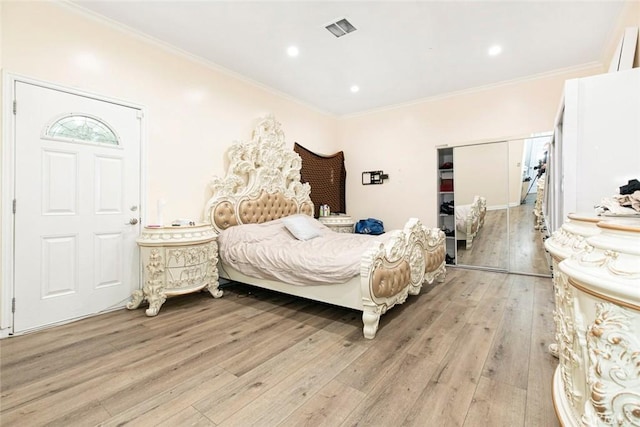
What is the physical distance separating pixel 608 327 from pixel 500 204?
4001mm

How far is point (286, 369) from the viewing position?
180 centimetres

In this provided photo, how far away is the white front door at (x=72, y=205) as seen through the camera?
7.56ft

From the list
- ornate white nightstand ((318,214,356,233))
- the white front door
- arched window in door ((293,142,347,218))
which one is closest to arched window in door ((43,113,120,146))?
the white front door

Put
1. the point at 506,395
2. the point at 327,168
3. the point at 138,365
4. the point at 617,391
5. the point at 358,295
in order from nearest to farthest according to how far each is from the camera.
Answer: the point at 617,391, the point at 506,395, the point at 138,365, the point at 358,295, the point at 327,168

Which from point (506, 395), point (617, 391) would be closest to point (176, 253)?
point (506, 395)

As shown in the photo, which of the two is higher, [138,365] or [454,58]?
[454,58]

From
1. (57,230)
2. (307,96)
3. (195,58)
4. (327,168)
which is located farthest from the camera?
(327,168)

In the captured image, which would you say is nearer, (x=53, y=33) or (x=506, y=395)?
(x=506, y=395)

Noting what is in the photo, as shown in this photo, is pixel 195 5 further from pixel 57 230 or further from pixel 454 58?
pixel 454 58

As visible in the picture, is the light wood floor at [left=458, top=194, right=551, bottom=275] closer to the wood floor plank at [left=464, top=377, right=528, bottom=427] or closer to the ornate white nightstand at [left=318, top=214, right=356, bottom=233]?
the ornate white nightstand at [left=318, top=214, right=356, bottom=233]

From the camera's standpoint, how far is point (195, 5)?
8.32 ft

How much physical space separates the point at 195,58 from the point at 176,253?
2.41 meters

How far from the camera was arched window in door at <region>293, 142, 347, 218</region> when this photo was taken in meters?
5.01

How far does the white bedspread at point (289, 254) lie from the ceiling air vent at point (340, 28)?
2159mm
